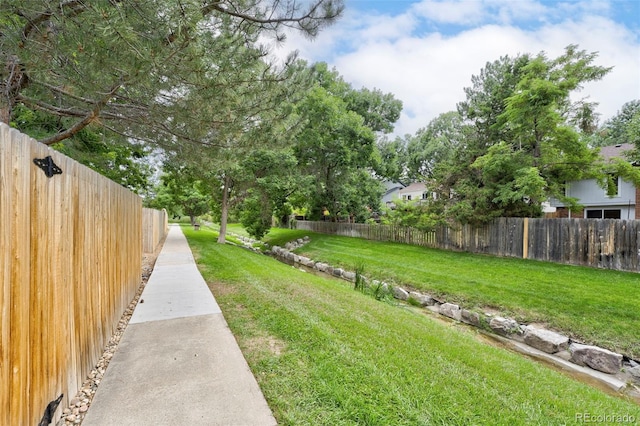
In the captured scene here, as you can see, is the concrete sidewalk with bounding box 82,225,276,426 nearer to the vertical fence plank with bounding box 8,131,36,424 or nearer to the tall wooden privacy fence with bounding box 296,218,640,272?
the vertical fence plank with bounding box 8,131,36,424

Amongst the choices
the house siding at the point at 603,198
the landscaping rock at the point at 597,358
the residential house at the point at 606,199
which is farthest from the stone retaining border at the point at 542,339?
the residential house at the point at 606,199

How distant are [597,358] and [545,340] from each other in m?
0.59

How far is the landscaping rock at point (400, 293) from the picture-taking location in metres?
6.91

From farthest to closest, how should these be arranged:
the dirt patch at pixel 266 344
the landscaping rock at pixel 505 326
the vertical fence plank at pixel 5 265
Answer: the landscaping rock at pixel 505 326 → the dirt patch at pixel 266 344 → the vertical fence plank at pixel 5 265

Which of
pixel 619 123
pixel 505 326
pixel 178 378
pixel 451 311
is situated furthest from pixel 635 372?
pixel 619 123

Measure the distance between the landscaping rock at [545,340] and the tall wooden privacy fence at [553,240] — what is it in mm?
4496

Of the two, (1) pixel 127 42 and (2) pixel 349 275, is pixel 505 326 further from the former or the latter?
(1) pixel 127 42

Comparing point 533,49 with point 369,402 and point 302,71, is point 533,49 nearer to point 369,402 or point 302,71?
point 302,71

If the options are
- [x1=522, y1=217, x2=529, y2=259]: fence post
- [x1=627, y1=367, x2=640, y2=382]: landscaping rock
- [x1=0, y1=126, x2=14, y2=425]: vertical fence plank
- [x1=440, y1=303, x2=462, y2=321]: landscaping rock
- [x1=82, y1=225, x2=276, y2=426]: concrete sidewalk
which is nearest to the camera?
[x1=0, y1=126, x2=14, y2=425]: vertical fence plank

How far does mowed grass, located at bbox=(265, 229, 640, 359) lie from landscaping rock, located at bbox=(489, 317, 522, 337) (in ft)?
1.19

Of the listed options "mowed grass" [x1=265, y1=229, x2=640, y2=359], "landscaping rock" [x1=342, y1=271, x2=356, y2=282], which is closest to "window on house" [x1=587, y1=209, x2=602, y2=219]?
"mowed grass" [x1=265, y1=229, x2=640, y2=359]

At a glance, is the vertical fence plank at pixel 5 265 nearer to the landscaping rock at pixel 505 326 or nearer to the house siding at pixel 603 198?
the landscaping rock at pixel 505 326

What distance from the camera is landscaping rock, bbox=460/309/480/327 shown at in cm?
547

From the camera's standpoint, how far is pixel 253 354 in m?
2.85
